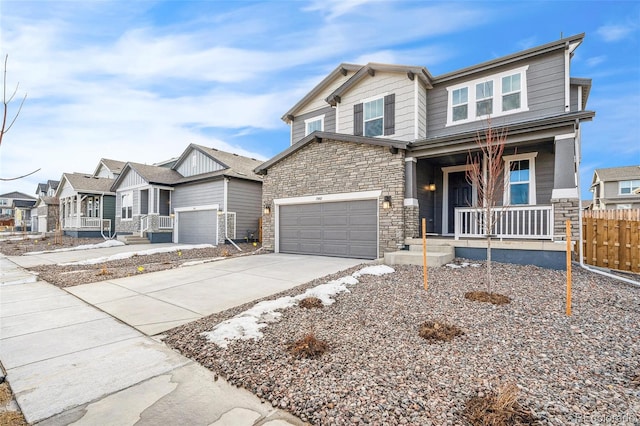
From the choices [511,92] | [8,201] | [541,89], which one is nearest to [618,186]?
[541,89]

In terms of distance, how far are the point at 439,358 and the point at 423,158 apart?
25.7 ft

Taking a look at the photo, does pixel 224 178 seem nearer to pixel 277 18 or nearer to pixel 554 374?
pixel 277 18

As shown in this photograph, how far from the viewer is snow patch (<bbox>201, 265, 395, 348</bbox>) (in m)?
3.49

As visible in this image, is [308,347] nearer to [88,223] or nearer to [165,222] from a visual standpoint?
[165,222]

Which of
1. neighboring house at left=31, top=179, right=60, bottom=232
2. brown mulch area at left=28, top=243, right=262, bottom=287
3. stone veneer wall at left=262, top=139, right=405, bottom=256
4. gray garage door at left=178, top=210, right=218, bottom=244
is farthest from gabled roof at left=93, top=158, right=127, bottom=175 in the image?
stone veneer wall at left=262, top=139, right=405, bottom=256

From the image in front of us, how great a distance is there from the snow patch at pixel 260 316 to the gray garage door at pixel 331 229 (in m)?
3.68

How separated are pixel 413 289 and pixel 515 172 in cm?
665

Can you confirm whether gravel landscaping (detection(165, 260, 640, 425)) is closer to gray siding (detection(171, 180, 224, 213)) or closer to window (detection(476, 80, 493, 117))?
window (detection(476, 80, 493, 117))

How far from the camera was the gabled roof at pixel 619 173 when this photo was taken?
997 inches

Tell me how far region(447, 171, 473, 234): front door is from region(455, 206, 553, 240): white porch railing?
5.09ft

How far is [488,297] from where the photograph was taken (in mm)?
4742

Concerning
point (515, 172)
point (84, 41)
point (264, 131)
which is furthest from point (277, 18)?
point (264, 131)

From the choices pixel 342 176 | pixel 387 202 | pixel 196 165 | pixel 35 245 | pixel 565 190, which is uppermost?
pixel 196 165

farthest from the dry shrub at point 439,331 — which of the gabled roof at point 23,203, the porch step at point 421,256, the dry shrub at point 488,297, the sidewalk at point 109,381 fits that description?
the gabled roof at point 23,203
